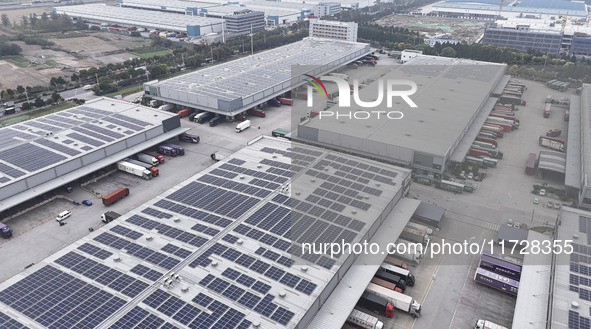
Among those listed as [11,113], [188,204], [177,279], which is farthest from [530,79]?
[11,113]

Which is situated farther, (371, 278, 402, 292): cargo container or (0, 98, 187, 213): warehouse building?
(0, 98, 187, 213): warehouse building

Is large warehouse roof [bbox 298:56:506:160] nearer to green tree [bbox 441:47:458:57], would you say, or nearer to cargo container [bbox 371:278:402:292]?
cargo container [bbox 371:278:402:292]

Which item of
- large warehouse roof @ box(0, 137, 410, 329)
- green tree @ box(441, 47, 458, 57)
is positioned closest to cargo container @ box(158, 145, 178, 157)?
large warehouse roof @ box(0, 137, 410, 329)

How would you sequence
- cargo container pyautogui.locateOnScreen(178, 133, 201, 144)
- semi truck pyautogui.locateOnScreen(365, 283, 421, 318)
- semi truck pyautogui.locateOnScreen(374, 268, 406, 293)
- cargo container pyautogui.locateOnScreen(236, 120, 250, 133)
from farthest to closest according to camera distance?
1. cargo container pyautogui.locateOnScreen(236, 120, 250, 133)
2. cargo container pyautogui.locateOnScreen(178, 133, 201, 144)
3. semi truck pyautogui.locateOnScreen(374, 268, 406, 293)
4. semi truck pyautogui.locateOnScreen(365, 283, 421, 318)

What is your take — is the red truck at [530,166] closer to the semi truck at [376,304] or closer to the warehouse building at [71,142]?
the semi truck at [376,304]

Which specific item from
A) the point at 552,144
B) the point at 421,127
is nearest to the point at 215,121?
the point at 421,127

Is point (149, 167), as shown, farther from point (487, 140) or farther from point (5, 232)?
point (487, 140)

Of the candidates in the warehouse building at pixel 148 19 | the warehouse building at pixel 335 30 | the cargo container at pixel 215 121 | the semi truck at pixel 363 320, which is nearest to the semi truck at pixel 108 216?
the semi truck at pixel 363 320

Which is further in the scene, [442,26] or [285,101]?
[442,26]
